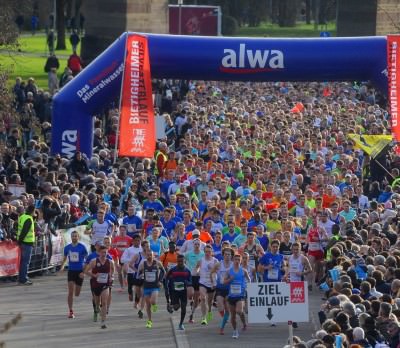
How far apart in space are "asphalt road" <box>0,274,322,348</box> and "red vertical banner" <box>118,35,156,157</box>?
3985 mm

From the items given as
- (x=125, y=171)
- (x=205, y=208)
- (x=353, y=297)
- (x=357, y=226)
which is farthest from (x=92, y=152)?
(x=353, y=297)

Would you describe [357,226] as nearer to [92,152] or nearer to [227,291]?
[227,291]

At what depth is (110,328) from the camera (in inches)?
881

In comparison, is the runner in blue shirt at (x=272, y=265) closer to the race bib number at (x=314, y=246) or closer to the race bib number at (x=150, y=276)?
the race bib number at (x=150, y=276)

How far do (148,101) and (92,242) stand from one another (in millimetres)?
4140

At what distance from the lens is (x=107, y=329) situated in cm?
2230

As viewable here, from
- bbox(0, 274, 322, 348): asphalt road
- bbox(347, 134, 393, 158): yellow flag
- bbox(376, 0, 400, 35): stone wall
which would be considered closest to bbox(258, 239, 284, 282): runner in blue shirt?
bbox(0, 274, 322, 348): asphalt road

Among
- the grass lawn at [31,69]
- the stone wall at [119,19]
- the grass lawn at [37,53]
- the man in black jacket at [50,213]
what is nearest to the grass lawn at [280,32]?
the grass lawn at [37,53]

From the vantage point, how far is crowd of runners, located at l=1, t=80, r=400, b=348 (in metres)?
21.1

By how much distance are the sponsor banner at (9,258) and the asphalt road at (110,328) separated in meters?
0.34

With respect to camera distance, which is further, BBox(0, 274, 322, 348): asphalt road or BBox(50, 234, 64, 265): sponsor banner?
BBox(50, 234, 64, 265): sponsor banner

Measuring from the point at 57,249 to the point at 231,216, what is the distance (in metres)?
3.61

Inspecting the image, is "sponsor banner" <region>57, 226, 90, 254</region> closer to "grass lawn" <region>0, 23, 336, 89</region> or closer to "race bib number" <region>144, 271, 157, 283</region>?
"race bib number" <region>144, 271, 157, 283</region>

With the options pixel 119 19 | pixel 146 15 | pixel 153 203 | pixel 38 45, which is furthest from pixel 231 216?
pixel 38 45
